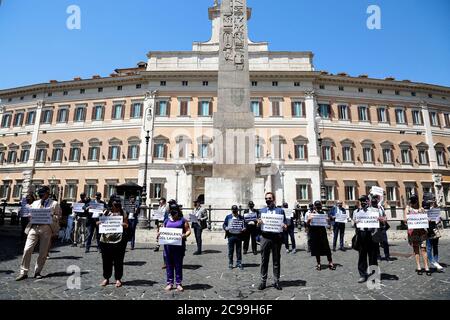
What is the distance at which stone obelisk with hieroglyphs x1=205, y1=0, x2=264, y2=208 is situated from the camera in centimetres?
1077

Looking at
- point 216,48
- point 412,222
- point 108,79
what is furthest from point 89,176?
point 412,222

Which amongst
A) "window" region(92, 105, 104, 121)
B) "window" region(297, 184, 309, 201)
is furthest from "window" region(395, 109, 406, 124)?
"window" region(92, 105, 104, 121)

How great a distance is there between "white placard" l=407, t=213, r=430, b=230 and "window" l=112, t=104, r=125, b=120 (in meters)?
28.3

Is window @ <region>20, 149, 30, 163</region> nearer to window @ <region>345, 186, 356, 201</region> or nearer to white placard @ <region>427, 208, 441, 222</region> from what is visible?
window @ <region>345, 186, 356, 201</region>

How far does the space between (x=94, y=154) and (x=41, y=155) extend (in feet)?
20.1

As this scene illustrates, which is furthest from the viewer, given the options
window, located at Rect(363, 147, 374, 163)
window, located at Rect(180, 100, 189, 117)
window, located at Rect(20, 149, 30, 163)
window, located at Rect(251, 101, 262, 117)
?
window, located at Rect(20, 149, 30, 163)

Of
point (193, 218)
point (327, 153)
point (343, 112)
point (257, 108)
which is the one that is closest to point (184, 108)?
point (257, 108)

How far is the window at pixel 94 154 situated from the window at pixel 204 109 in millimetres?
11261

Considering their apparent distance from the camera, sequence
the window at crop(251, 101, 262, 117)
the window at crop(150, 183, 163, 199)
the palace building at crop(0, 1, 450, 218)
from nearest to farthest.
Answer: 1. the window at crop(150, 183, 163, 199)
2. the palace building at crop(0, 1, 450, 218)
3. the window at crop(251, 101, 262, 117)

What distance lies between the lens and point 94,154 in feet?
93.4

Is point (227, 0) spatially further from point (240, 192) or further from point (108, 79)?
point (108, 79)

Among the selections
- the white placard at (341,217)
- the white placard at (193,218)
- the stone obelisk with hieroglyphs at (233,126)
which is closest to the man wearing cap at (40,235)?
the white placard at (193,218)

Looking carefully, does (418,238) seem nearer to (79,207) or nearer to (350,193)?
(79,207)

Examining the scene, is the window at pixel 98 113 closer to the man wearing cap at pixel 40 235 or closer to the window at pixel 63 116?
the window at pixel 63 116
